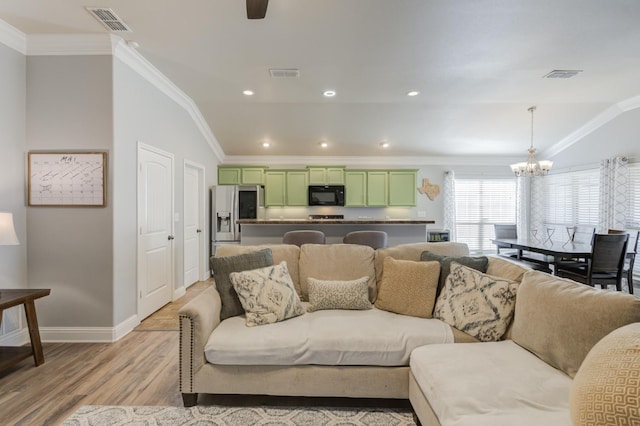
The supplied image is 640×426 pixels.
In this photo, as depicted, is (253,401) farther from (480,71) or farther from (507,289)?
(480,71)

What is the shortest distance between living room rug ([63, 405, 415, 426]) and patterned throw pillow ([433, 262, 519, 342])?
654mm

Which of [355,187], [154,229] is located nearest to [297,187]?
[355,187]

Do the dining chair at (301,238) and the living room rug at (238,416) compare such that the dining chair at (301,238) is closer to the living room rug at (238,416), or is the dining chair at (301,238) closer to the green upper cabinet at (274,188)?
the living room rug at (238,416)

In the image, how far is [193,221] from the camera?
5191 millimetres

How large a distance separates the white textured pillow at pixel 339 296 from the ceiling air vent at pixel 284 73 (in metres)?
2.54

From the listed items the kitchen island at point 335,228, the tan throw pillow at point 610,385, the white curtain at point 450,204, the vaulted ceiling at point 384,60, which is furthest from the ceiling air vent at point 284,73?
the white curtain at point 450,204

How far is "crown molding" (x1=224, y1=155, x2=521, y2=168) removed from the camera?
6.69 metres

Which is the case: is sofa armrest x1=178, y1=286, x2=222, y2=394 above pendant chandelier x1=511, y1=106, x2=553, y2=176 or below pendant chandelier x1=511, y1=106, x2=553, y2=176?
below

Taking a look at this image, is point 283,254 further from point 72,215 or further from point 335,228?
point 72,215

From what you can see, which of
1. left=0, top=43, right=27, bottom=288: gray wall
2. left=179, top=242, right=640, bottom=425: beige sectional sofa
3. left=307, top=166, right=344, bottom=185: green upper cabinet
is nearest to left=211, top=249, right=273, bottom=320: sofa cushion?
left=179, top=242, right=640, bottom=425: beige sectional sofa

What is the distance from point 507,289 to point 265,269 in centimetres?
161

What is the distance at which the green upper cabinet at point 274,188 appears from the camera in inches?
255

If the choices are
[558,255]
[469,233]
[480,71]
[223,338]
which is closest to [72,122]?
[223,338]

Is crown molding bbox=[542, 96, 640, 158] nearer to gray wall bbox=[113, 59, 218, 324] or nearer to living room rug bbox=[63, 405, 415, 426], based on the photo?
living room rug bbox=[63, 405, 415, 426]
